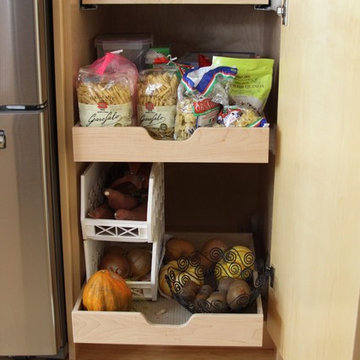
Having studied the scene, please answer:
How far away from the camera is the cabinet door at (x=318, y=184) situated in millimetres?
1028

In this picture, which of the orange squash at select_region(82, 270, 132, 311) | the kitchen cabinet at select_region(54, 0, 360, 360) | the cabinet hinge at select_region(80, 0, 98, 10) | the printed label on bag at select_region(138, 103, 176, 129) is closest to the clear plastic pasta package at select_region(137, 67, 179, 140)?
the printed label on bag at select_region(138, 103, 176, 129)

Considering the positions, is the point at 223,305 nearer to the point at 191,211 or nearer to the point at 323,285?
the point at 323,285

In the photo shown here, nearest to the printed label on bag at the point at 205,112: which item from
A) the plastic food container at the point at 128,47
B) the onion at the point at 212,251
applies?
the plastic food container at the point at 128,47

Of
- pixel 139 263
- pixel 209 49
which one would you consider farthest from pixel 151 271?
pixel 209 49

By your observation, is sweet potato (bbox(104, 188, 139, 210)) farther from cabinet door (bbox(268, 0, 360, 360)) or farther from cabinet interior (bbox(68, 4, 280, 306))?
cabinet door (bbox(268, 0, 360, 360))

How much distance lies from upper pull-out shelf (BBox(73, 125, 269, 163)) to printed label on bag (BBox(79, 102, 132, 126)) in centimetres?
3

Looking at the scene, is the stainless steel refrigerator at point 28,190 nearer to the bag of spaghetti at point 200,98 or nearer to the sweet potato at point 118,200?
the sweet potato at point 118,200

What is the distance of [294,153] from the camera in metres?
1.29

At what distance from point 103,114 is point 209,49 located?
0.59 m

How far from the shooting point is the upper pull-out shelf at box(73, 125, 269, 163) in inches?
54.1

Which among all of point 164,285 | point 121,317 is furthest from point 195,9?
point 121,317

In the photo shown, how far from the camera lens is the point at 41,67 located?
128 cm

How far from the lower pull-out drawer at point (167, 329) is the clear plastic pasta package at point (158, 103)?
41cm

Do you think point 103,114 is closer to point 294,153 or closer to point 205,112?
point 205,112
